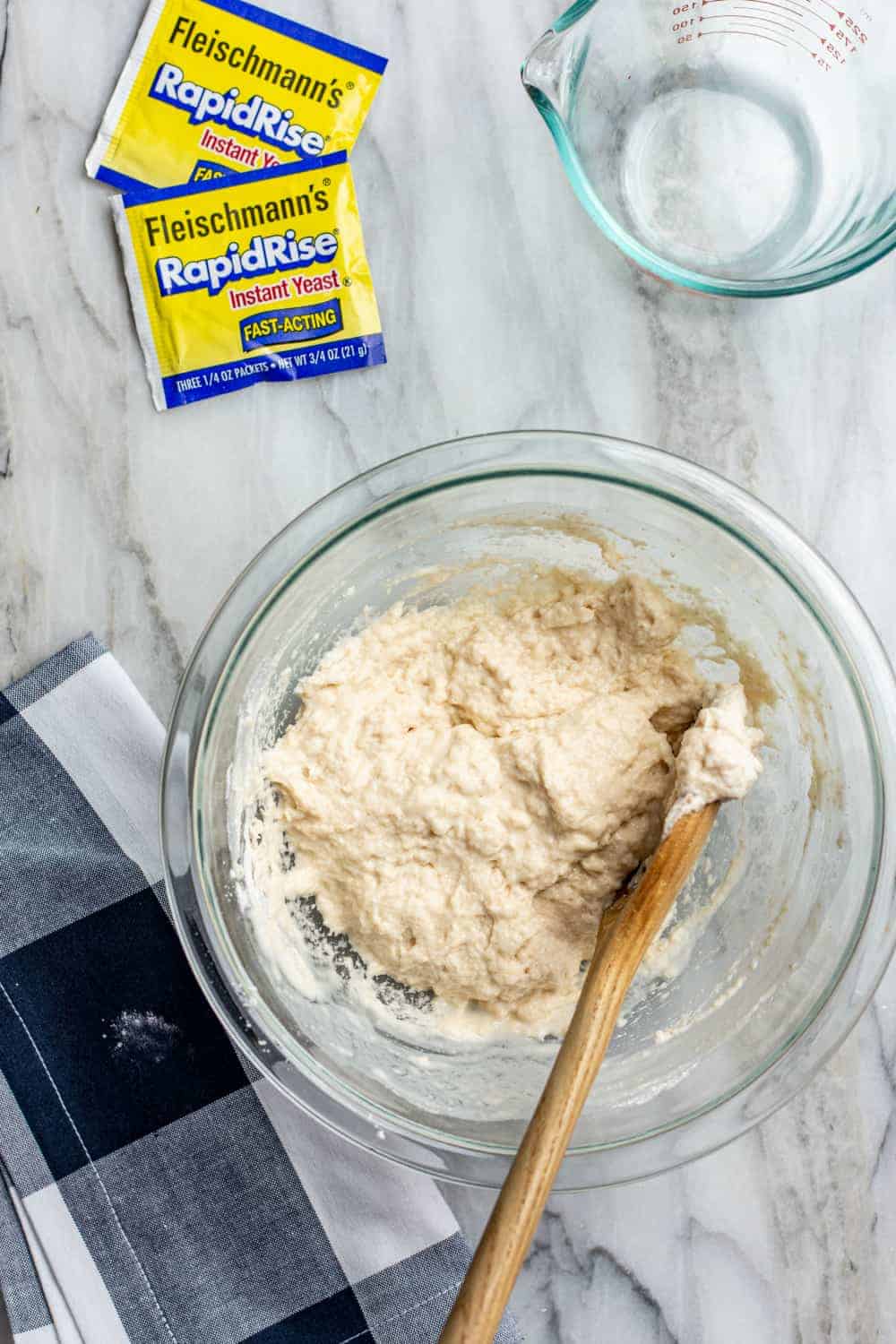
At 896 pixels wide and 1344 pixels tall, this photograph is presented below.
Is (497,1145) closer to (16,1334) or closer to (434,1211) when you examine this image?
(434,1211)

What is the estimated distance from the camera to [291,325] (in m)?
1.27

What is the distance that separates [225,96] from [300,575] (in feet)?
1.90

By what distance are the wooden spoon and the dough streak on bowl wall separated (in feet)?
0.27

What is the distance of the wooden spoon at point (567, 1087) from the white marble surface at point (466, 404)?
38 centimetres

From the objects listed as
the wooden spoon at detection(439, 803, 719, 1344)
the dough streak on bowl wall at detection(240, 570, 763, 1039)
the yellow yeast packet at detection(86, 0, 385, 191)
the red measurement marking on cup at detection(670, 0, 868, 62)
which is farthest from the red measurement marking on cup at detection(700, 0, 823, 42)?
the wooden spoon at detection(439, 803, 719, 1344)

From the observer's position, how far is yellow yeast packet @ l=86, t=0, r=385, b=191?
4.08ft

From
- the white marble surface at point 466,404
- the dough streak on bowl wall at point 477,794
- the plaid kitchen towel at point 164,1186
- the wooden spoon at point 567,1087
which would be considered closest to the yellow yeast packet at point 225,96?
the white marble surface at point 466,404

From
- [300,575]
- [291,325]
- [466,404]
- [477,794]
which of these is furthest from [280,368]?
[477,794]

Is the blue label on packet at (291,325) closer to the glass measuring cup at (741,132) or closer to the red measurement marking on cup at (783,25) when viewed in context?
the glass measuring cup at (741,132)

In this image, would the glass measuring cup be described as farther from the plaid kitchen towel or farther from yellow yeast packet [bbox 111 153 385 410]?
the plaid kitchen towel

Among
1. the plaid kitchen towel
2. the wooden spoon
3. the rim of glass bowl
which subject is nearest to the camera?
the wooden spoon

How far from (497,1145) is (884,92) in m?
1.15

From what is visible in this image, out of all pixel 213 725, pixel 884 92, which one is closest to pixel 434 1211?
pixel 213 725

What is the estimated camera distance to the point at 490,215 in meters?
1.26
